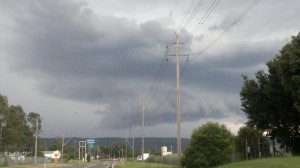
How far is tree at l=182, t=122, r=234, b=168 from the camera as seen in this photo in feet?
148

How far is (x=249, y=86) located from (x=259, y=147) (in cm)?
717

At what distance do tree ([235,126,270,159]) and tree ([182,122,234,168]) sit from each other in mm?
4723

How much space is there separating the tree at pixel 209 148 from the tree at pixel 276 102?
506 cm

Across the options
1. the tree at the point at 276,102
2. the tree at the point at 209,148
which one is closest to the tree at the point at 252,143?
the tree at the point at 276,102

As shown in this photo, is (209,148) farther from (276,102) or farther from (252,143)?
(252,143)

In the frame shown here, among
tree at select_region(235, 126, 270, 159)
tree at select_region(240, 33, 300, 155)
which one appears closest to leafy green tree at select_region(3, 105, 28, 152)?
tree at select_region(235, 126, 270, 159)

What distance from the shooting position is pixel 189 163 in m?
45.4

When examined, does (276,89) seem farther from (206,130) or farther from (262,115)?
(206,130)

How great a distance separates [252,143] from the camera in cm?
5516

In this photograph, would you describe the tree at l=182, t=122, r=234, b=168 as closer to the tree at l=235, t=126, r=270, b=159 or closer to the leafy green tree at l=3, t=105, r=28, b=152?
the tree at l=235, t=126, r=270, b=159

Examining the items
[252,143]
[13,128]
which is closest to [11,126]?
[13,128]

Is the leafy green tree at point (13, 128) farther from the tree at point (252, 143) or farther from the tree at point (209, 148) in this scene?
the tree at point (209, 148)

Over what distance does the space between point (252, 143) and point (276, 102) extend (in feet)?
35.0

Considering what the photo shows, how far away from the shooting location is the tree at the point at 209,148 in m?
45.2
